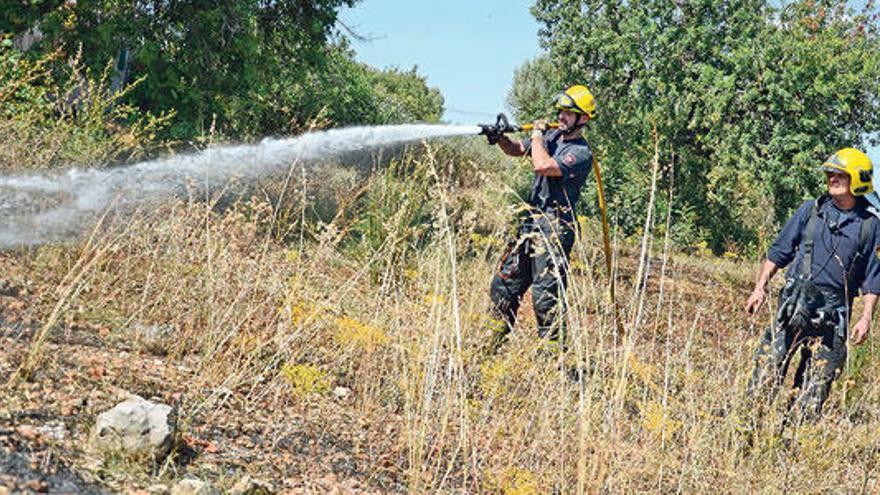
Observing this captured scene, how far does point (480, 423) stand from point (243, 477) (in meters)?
1.00

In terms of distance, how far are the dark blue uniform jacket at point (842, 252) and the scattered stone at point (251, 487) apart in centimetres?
321

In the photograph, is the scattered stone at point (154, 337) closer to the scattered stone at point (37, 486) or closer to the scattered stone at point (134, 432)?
the scattered stone at point (134, 432)

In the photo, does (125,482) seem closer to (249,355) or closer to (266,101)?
(249,355)


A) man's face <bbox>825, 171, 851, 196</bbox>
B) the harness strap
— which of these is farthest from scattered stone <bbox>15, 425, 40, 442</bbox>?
man's face <bbox>825, 171, 851, 196</bbox>

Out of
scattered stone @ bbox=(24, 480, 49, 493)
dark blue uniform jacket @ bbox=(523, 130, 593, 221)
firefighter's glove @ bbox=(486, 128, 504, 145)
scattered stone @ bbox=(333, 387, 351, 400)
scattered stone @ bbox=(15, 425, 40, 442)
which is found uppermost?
firefighter's glove @ bbox=(486, 128, 504, 145)

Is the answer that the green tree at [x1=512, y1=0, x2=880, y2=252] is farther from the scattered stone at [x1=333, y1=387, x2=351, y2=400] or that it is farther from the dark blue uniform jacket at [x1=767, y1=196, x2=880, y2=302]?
the scattered stone at [x1=333, y1=387, x2=351, y2=400]

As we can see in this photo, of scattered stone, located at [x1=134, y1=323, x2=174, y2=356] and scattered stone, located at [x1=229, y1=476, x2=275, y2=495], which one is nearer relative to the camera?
scattered stone, located at [x1=229, y1=476, x2=275, y2=495]

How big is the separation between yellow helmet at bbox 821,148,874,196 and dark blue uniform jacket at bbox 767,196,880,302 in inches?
5.3

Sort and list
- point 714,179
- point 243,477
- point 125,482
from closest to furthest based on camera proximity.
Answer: point 125,482, point 243,477, point 714,179

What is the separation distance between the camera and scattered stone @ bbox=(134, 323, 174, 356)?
3.91 m

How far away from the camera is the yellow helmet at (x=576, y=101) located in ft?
16.4

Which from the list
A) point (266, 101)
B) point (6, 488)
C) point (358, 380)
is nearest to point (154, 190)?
point (358, 380)

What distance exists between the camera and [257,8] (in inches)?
409

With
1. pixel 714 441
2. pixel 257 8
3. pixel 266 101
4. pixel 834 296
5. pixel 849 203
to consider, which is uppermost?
pixel 257 8
